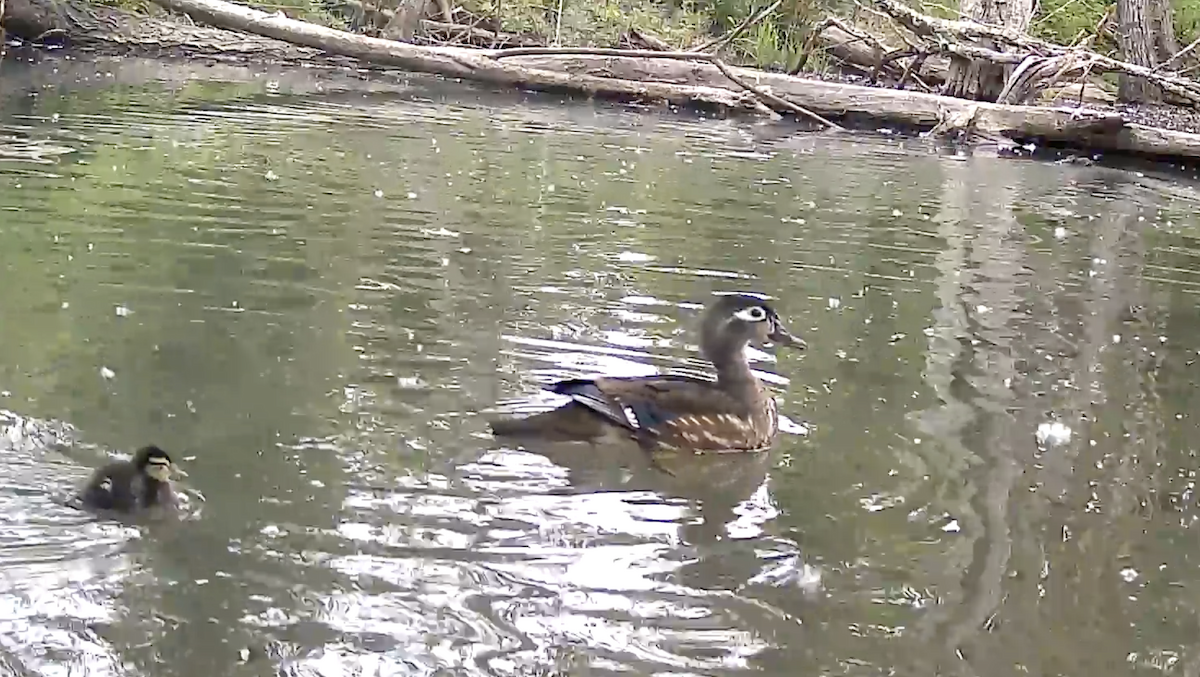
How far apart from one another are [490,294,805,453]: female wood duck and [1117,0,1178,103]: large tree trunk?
1631 cm

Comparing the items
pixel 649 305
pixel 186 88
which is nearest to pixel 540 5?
pixel 186 88

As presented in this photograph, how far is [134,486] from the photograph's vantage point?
16.6 feet

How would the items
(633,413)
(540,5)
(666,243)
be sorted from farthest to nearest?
1. (540,5)
2. (666,243)
3. (633,413)

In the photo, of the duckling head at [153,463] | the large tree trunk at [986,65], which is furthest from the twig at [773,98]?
the duckling head at [153,463]

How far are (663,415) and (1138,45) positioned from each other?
55.9 feet

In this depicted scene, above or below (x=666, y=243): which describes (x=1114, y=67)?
above

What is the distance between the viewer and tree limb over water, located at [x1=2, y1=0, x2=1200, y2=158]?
58.8 ft

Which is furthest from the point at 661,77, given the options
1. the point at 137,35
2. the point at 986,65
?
the point at 137,35

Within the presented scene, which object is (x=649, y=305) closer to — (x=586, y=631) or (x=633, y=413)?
(x=633, y=413)

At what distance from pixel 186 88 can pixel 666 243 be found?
32.7 feet

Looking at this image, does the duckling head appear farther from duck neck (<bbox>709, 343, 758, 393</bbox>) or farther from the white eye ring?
the white eye ring

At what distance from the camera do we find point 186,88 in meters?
19.0

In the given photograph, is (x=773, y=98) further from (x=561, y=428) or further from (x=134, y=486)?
(x=134, y=486)

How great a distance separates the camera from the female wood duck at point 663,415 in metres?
6.23
